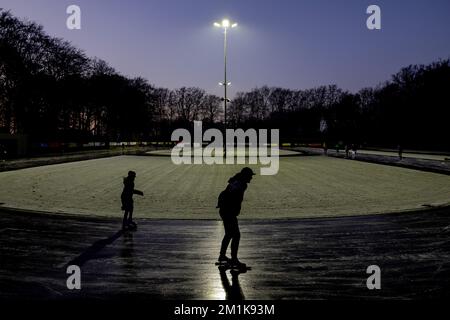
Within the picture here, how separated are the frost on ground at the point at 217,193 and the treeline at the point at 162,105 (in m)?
31.2

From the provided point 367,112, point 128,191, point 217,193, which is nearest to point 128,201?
point 128,191

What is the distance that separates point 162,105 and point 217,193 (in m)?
109

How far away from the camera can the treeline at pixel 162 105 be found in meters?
53.2

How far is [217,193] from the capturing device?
1841 cm

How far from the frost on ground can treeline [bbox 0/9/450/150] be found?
102ft

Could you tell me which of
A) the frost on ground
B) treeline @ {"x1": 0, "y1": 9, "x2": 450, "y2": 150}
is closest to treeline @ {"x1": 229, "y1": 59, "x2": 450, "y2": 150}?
treeline @ {"x1": 0, "y1": 9, "x2": 450, "y2": 150}

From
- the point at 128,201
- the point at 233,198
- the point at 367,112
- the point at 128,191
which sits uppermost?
the point at 367,112

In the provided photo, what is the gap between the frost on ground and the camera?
14403 millimetres

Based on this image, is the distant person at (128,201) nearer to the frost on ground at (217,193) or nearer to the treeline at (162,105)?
the frost on ground at (217,193)

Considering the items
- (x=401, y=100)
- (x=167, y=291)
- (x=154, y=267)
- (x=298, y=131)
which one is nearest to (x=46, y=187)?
(x=154, y=267)

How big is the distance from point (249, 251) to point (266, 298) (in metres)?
2.87

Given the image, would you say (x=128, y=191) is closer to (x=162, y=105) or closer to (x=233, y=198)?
(x=233, y=198)

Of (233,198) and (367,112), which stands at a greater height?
(367,112)
